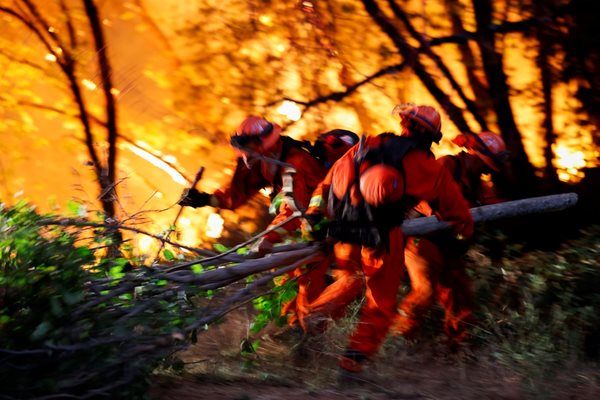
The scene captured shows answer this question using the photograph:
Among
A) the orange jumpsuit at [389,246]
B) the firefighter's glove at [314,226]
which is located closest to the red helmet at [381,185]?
the orange jumpsuit at [389,246]

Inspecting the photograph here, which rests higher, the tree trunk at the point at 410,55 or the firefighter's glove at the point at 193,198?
the tree trunk at the point at 410,55

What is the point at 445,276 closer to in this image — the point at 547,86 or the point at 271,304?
the point at 271,304

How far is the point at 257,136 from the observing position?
4996 millimetres

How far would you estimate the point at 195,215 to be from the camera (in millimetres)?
6723

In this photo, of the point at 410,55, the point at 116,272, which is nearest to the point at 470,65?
the point at 410,55

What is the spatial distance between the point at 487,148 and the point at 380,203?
145 cm

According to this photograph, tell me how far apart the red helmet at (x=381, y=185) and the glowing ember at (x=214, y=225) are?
2.66 m

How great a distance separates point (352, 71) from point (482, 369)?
2681 millimetres

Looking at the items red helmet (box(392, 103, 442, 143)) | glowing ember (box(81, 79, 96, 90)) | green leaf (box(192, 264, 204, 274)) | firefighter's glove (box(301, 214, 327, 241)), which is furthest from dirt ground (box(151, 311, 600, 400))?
glowing ember (box(81, 79, 96, 90))

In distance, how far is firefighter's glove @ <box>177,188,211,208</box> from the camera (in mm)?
5340

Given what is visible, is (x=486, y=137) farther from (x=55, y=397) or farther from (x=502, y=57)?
(x=55, y=397)

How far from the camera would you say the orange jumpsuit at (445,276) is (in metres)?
5.35

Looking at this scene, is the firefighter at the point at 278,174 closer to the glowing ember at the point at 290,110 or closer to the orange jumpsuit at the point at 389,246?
the orange jumpsuit at the point at 389,246

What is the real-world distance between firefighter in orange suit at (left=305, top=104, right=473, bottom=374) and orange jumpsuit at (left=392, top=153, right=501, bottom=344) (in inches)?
28.0
